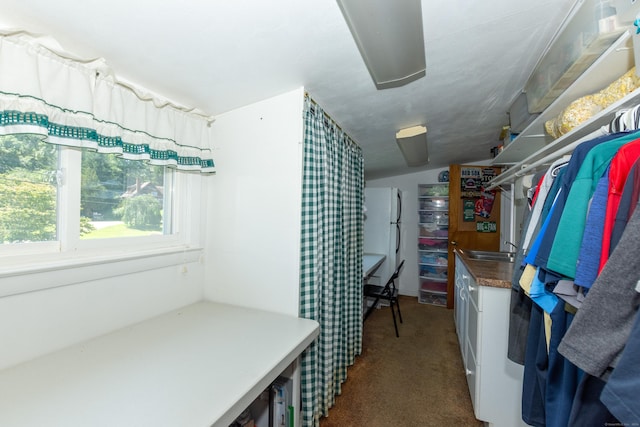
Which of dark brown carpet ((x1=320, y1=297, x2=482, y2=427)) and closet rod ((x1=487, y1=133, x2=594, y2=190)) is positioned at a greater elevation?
closet rod ((x1=487, y1=133, x2=594, y2=190))

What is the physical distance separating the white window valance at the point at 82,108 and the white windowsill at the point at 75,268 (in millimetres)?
489

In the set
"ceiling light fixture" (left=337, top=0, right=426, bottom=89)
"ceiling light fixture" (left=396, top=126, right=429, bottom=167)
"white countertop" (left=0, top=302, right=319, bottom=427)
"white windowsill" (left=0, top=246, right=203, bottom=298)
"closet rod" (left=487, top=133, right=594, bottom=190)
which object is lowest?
"white countertop" (left=0, top=302, right=319, bottom=427)

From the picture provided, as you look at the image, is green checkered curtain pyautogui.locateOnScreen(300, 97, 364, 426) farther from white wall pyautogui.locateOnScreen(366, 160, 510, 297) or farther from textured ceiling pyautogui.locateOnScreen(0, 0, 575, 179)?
white wall pyautogui.locateOnScreen(366, 160, 510, 297)

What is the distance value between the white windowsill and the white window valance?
49 cm

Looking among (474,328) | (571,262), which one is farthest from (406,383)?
(571,262)

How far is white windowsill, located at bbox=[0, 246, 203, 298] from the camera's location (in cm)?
93

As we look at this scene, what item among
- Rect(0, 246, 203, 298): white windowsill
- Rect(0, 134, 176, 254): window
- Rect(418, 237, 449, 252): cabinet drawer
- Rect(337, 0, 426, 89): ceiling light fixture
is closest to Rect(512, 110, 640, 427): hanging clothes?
Rect(337, 0, 426, 89): ceiling light fixture

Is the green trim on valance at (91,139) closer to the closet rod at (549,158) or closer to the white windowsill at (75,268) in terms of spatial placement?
the white windowsill at (75,268)

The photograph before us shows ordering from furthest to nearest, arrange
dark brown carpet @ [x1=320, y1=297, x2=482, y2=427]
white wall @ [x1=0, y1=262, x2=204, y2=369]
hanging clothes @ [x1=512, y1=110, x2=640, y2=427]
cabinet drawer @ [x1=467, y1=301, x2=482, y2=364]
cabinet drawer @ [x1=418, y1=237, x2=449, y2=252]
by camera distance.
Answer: cabinet drawer @ [x1=418, y1=237, x2=449, y2=252] < dark brown carpet @ [x1=320, y1=297, x2=482, y2=427] < cabinet drawer @ [x1=467, y1=301, x2=482, y2=364] < white wall @ [x1=0, y1=262, x2=204, y2=369] < hanging clothes @ [x1=512, y1=110, x2=640, y2=427]

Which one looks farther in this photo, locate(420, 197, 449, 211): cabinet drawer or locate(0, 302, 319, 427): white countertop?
locate(420, 197, 449, 211): cabinet drawer

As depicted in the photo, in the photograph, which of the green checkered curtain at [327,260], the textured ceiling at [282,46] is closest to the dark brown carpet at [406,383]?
the green checkered curtain at [327,260]

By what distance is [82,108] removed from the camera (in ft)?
3.51

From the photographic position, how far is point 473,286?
72.6 inches

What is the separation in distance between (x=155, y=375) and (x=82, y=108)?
1.10m
